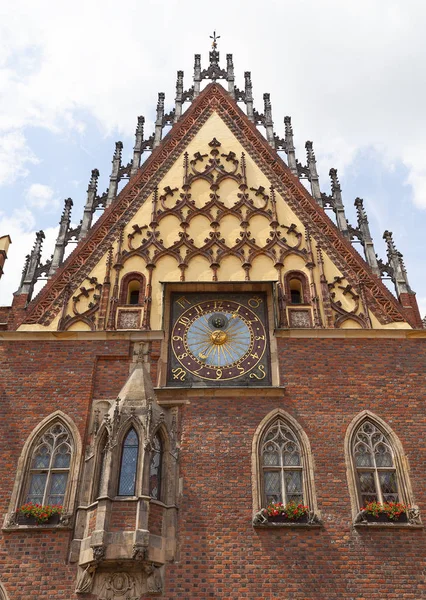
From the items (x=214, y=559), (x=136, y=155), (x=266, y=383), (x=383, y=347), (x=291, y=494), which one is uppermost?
(x=136, y=155)

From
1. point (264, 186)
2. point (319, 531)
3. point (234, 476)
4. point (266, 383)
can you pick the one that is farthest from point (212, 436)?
point (264, 186)

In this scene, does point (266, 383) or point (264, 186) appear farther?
point (264, 186)

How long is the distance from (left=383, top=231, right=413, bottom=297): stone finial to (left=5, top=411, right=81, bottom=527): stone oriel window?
21.9ft

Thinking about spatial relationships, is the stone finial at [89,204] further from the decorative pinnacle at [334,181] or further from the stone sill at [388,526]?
the stone sill at [388,526]

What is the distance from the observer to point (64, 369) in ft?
34.2

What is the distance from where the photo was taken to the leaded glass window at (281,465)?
367 inches

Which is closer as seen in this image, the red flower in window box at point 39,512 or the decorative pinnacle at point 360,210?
the red flower in window box at point 39,512

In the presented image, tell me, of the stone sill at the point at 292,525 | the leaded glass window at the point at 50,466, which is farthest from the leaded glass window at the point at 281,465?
the leaded glass window at the point at 50,466

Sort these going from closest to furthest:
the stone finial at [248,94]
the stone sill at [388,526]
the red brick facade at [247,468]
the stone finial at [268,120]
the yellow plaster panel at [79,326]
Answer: the red brick facade at [247,468]
the stone sill at [388,526]
the yellow plaster panel at [79,326]
the stone finial at [268,120]
the stone finial at [248,94]

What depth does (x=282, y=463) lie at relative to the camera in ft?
31.4

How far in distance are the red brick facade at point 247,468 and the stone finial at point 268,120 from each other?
222 inches

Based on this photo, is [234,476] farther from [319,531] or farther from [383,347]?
[383,347]

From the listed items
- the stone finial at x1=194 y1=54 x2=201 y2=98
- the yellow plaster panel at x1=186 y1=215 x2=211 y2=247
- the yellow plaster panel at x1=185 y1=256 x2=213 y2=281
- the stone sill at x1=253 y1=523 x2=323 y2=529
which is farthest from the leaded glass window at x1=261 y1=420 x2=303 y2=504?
the stone finial at x1=194 y1=54 x2=201 y2=98

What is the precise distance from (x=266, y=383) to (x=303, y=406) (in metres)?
0.78
